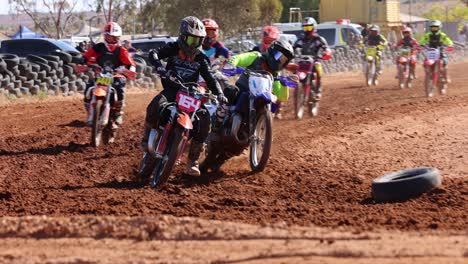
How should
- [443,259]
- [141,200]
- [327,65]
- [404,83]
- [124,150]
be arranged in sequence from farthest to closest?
[327,65]
[404,83]
[124,150]
[141,200]
[443,259]

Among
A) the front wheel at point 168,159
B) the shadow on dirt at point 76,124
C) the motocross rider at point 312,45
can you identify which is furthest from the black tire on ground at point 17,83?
the front wheel at point 168,159

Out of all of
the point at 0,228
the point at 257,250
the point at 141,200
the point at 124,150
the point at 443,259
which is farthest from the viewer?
the point at 124,150

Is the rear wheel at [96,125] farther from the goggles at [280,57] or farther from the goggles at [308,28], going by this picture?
the goggles at [308,28]

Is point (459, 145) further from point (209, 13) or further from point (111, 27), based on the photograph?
point (209, 13)

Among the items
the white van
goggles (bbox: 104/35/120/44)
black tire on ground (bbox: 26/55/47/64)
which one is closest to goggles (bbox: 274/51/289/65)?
goggles (bbox: 104/35/120/44)

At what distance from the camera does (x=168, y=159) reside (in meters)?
8.71

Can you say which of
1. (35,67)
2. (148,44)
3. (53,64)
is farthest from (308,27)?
(148,44)

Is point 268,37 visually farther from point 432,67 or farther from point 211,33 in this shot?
point 432,67

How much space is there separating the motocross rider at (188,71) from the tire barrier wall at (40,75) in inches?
392

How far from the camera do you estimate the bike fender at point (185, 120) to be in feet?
28.4

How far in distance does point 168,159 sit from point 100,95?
344cm

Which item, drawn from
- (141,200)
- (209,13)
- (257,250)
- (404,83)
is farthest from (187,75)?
(209,13)

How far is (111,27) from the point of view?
12.4 meters

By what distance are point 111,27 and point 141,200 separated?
4891mm
